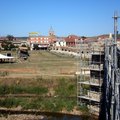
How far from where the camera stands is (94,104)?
38188 mm

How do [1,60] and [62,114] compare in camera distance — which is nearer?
[62,114]

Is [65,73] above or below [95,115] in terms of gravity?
above

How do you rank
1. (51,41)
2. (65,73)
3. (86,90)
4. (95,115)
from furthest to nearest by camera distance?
(51,41)
(65,73)
(86,90)
(95,115)

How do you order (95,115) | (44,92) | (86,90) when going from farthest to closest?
(44,92) < (86,90) < (95,115)

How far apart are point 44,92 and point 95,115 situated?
1031 centimetres

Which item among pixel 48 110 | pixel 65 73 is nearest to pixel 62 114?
pixel 48 110

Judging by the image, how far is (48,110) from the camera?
39.5 m

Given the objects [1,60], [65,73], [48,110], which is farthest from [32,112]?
[1,60]

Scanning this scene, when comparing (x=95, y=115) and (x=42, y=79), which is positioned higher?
(x=42, y=79)

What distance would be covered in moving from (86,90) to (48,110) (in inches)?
224

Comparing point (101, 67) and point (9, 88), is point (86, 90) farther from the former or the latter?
point (9, 88)

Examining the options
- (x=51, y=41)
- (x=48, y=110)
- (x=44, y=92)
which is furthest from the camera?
(x=51, y=41)

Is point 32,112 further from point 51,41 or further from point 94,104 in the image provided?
point 51,41

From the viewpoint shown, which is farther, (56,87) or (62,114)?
(56,87)
